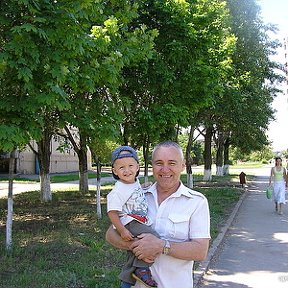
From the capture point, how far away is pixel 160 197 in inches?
103

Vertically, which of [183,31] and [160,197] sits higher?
[183,31]

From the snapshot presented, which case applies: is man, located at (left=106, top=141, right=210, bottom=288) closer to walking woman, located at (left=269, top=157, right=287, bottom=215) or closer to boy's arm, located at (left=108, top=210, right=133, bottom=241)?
boy's arm, located at (left=108, top=210, right=133, bottom=241)

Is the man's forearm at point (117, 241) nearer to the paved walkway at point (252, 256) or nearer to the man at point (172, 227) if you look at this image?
the man at point (172, 227)

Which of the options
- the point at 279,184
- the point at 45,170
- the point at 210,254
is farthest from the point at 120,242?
the point at 45,170

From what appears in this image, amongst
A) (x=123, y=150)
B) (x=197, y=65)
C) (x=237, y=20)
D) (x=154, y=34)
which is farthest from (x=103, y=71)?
(x=237, y=20)

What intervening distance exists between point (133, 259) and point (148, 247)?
10.3 inches

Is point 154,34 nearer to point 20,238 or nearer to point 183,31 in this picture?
point 183,31

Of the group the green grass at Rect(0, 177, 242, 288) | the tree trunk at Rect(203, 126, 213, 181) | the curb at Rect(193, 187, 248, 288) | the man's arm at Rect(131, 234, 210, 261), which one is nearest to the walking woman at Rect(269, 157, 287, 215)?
the curb at Rect(193, 187, 248, 288)

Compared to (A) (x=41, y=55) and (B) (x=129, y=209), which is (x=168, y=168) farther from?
(A) (x=41, y=55)

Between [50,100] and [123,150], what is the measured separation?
325 cm

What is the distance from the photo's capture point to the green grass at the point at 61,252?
5.52 meters

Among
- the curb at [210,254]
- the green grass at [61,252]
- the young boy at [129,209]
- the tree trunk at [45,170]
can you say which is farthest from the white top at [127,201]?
the tree trunk at [45,170]

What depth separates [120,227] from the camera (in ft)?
Result: 8.52

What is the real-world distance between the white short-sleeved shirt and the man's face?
0.06 metres
